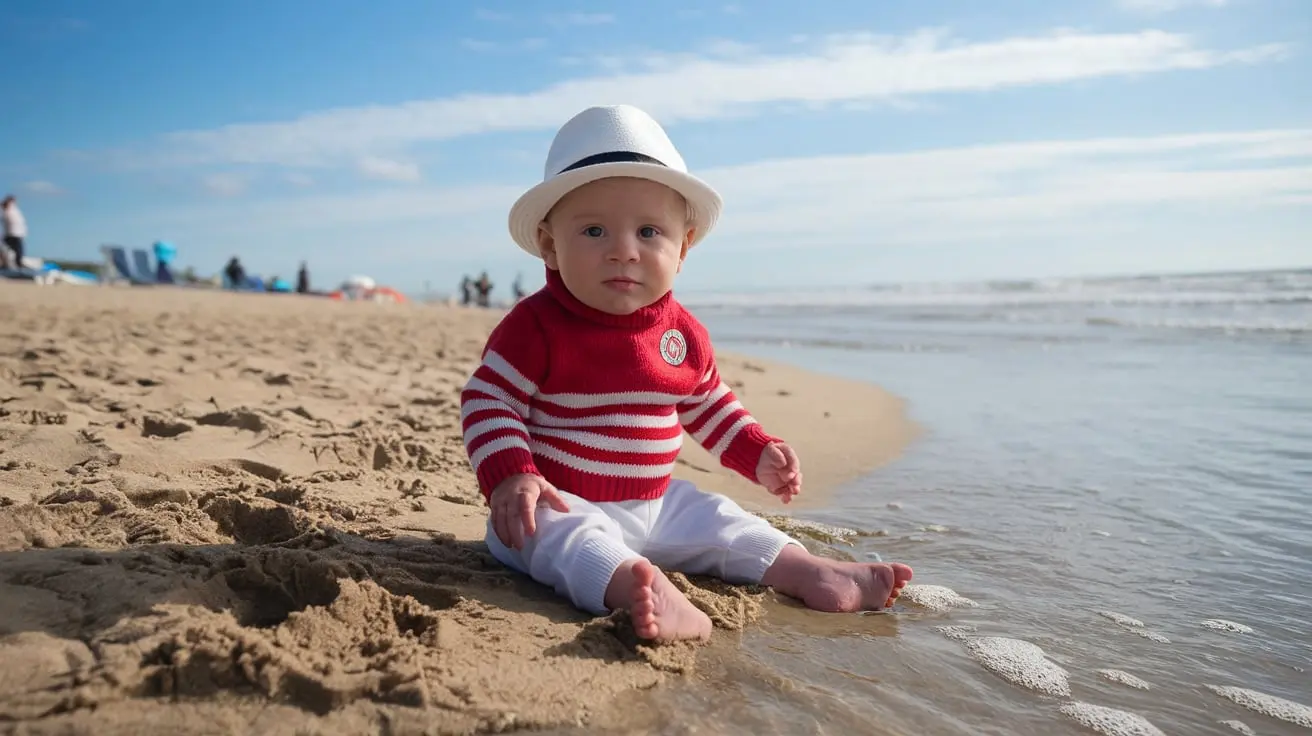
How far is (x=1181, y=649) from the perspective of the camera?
2.05m

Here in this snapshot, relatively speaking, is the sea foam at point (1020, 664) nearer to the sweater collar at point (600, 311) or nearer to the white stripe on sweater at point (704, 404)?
the white stripe on sweater at point (704, 404)

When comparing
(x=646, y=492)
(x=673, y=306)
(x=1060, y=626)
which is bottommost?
(x=1060, y=626)

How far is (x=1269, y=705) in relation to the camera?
1.79 m

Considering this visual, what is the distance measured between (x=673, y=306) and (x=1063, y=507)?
1.92 meters

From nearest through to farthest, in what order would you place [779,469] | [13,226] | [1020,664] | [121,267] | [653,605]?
[653,605] → [1020,664] → [779,469] → [13,226] → [121,267]

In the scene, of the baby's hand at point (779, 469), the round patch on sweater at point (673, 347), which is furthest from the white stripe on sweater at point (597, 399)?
the baby's hand at point (779, 469)

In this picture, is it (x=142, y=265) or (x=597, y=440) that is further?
(x=142, y=265)

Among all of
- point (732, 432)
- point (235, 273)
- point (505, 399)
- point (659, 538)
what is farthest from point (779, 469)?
point (235, 273)

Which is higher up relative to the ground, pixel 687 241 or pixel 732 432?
pixel 687 241

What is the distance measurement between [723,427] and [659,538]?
44 cm

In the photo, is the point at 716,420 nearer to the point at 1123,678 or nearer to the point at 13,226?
the point at 1123,678

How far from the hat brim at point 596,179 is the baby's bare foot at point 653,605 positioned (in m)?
0.95

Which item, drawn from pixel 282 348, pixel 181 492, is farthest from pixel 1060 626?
pixel 282 348

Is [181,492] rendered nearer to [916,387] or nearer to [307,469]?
[307,469]
